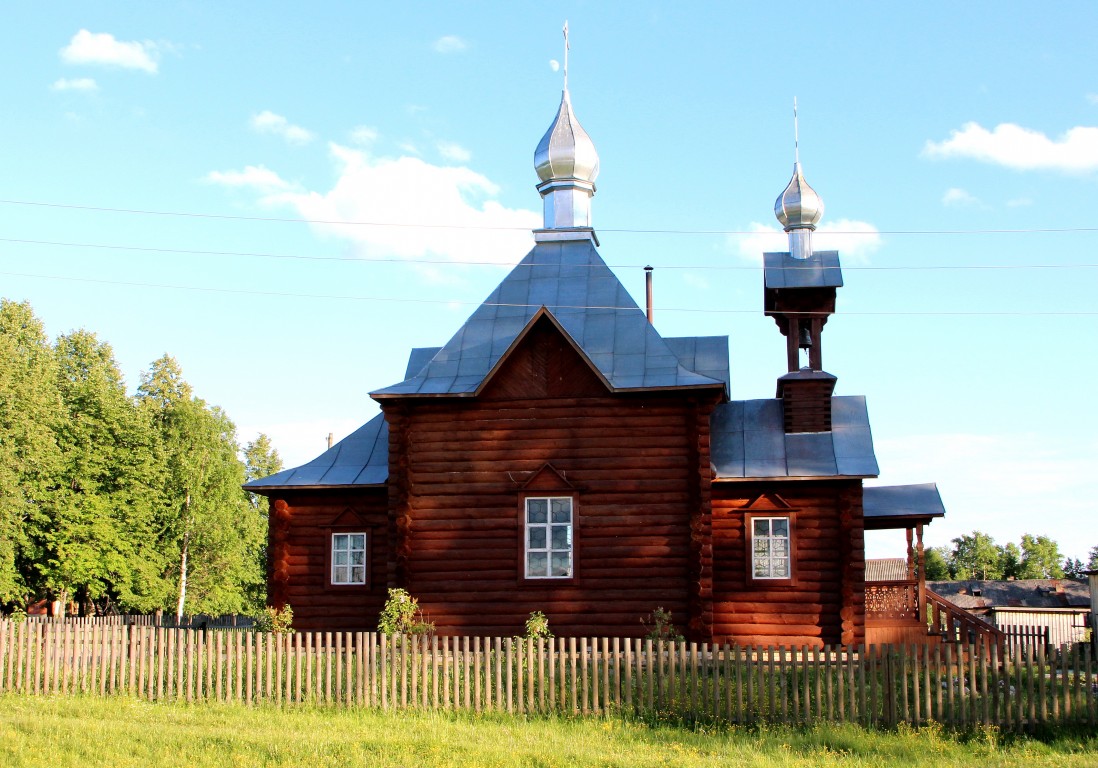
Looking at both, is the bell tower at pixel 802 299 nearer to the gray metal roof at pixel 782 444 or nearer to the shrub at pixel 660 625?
the gray metal roof at pixel 782 444

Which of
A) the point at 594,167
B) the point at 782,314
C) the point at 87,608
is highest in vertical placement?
the point at 594,167

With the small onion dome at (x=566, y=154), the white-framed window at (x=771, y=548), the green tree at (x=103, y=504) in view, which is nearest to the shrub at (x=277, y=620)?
the white-framed window at (x=771, y=548)

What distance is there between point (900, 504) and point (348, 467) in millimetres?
10006

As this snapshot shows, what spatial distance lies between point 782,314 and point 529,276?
4.79m

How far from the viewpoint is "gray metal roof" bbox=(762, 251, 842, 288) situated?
2200 centimetres

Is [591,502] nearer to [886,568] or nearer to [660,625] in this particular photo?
[660,625]

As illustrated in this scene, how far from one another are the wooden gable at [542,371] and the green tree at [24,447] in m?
20.2

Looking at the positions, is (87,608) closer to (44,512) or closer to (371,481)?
(44,512)

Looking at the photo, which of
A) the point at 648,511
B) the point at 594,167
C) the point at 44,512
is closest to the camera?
the point at 648,511

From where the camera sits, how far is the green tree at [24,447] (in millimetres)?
34062

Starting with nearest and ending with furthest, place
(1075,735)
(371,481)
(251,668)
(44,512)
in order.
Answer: (1075,735) → (251,668) → (371,481) → (44,512)

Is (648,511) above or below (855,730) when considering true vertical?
above

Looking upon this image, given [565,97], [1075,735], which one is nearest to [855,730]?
[1075,735]

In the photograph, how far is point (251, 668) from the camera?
49.6ft
